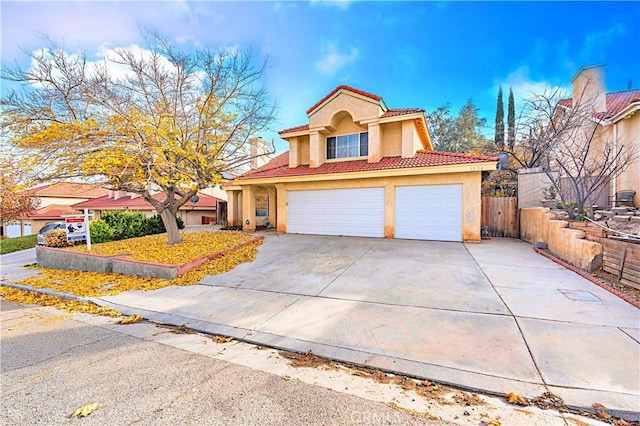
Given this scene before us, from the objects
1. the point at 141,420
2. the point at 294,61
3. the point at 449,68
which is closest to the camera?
the point at 141,420

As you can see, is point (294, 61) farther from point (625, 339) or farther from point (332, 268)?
point (625, 339)

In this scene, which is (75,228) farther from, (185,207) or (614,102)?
(614,102)

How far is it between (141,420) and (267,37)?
1168 centimetres

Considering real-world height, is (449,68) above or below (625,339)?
above

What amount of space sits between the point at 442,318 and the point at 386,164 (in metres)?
8.83

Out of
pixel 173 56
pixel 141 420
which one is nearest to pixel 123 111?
pixel 173 56

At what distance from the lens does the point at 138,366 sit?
340 centimetres

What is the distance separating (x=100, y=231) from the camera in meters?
13.0

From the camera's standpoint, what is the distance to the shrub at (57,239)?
1062 cm

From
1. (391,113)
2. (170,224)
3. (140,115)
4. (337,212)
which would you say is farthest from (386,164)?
(140,115)

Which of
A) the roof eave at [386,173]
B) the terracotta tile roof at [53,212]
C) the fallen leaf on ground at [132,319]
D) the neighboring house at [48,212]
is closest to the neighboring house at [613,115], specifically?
the roof eave at [386,173]

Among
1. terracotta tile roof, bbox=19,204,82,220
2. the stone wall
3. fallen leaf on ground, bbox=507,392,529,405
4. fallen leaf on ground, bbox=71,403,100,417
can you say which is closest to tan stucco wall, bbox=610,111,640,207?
fallen leaf on ground, bbox=507,392,529,405

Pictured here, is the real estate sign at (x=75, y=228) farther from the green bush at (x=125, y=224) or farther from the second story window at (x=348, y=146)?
the second story window at (x=348, y=146)

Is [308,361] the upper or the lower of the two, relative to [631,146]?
lower
